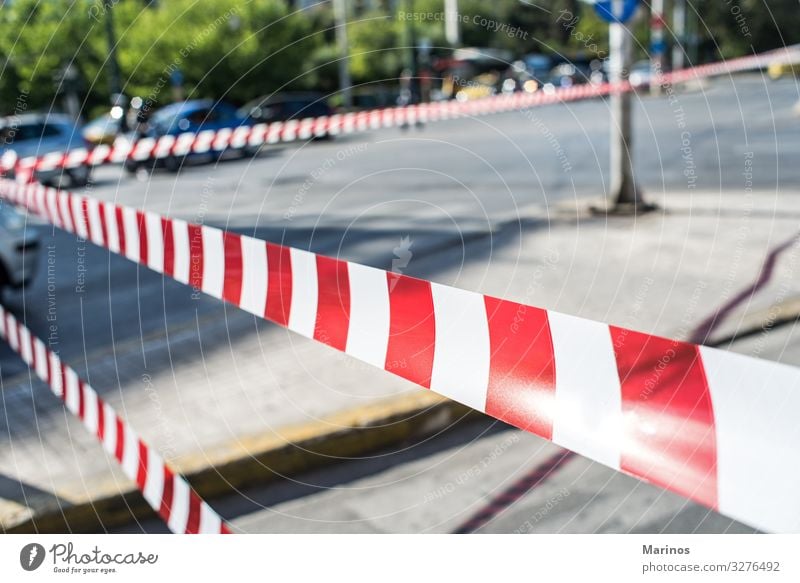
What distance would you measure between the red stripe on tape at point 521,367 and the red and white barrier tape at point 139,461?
5.46 ft

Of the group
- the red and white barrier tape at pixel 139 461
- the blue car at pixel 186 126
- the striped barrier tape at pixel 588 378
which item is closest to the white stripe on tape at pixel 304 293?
the striped barrier tape at pixel 588 378

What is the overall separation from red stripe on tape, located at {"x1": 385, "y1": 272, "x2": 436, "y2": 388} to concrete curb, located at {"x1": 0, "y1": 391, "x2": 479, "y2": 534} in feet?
6.10

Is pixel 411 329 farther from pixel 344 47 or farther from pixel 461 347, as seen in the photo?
pixel 344 47

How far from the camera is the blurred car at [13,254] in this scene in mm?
6852

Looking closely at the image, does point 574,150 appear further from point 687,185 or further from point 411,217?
point 411,217

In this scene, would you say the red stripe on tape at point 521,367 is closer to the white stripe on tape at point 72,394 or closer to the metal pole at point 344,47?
the white stripe on tape at point 72,394

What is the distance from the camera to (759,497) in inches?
55.1

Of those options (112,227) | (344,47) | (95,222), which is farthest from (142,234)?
(344,47)

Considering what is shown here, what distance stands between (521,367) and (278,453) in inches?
90.6

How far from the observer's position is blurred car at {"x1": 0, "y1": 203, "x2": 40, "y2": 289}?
22.5ft

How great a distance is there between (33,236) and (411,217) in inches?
158

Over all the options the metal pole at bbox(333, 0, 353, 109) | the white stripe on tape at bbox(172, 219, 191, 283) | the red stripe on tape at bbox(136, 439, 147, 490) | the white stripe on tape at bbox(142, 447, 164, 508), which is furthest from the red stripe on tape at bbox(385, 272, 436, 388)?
the metal pole at bbox(333, 0, 353, 109)
